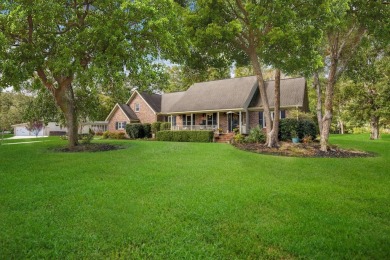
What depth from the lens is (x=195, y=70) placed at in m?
19.5

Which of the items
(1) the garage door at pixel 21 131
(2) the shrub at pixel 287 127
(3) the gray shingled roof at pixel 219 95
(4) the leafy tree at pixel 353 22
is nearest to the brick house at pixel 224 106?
(3) the gray shingled roof at pixel 219 95

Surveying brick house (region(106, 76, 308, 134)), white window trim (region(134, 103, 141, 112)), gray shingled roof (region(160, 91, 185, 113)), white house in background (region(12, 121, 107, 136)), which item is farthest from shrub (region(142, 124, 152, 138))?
white house in background (region(12, 121, 107, 136))

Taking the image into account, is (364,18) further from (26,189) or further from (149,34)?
(26,189)

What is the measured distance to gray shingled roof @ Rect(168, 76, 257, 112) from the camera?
2717 centimetres

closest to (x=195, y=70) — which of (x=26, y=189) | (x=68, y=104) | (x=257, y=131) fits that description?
(x=257, y=131)

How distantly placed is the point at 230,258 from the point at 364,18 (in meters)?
15.5

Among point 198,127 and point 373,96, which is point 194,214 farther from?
point 373,96

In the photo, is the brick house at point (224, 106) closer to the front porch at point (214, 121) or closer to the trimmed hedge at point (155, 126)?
the front porch at point (214, 121)

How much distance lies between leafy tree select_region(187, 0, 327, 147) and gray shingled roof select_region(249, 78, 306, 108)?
7.94m

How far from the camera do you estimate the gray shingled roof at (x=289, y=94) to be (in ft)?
81.3

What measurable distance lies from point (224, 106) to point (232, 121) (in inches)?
75.2

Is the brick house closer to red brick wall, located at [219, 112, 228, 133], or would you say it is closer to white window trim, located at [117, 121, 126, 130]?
red brick wall, located at [219, 112, 228, 133]

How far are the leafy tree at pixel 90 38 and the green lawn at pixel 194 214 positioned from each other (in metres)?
6.15

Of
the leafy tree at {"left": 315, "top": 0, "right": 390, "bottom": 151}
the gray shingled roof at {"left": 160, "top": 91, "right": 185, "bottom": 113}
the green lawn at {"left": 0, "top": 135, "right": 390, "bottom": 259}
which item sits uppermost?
the leafy tree at {"left": 315, "top": 0, "right": 390, "bottom": 151}
